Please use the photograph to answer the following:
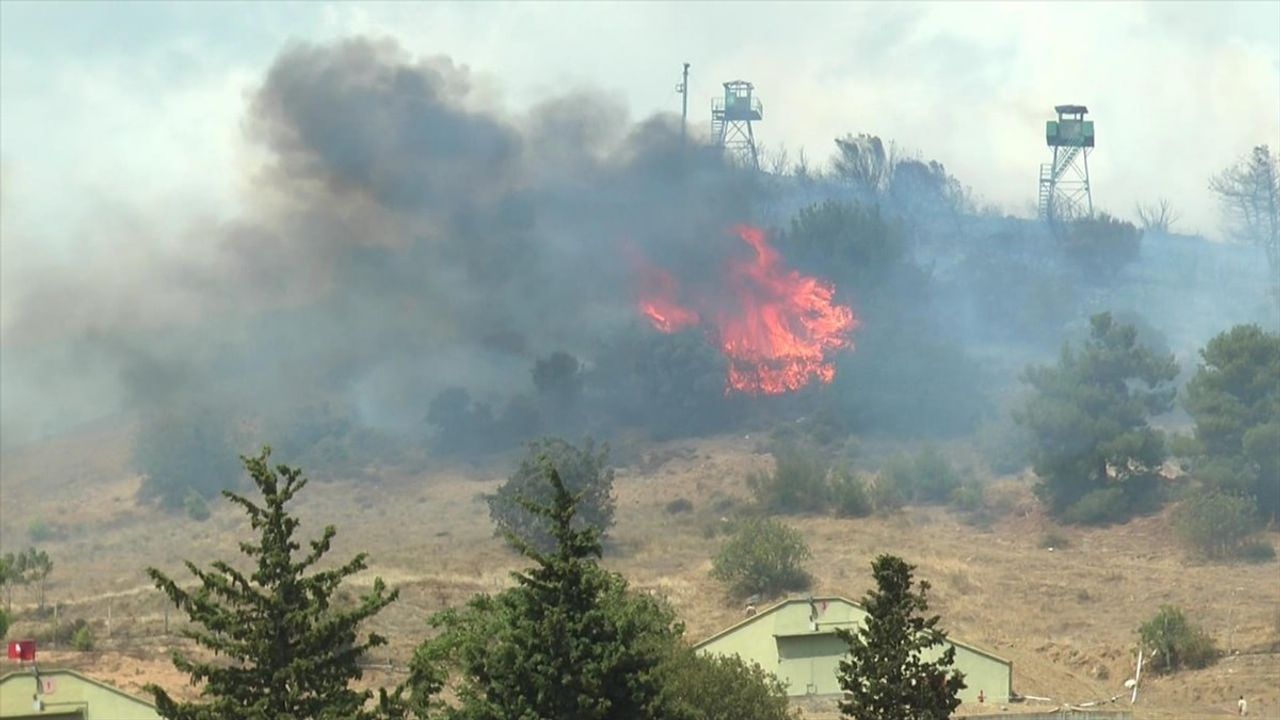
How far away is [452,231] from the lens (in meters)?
139

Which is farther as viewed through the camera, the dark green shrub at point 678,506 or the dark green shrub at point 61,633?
the dark green shrub at point 678,506

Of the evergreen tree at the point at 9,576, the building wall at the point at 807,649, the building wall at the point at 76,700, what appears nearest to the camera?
the building wall at the point at 76,700

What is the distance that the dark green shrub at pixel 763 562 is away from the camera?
8706 cm

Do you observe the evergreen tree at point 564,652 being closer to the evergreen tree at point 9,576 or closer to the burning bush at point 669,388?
the evergreen tree at point 9,576

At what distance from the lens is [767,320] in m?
134

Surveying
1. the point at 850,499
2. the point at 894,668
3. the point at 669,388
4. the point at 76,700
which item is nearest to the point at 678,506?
the point at 850,499

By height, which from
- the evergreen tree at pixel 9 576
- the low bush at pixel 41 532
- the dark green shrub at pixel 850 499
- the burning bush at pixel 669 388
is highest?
the burning bush at pixel 669 388

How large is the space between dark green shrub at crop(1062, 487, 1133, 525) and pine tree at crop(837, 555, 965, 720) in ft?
208

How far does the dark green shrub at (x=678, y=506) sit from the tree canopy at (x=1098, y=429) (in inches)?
646

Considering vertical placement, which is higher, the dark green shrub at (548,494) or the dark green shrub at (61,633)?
the dark green shrub at (548,494)

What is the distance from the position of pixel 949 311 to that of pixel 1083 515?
4626 cm

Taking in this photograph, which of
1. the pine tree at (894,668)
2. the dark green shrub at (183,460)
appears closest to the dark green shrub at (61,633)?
the pine tree at (894,668)

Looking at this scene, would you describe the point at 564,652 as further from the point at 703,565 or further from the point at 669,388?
the point at 669,388

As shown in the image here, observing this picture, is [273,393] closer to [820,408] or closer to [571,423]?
[571,423]
